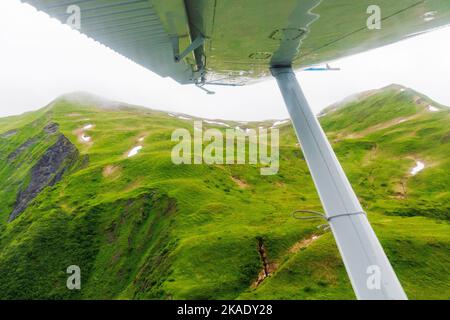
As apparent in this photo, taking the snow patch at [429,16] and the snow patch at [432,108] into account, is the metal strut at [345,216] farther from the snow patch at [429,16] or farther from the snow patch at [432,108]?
the snow patch at [432,108]

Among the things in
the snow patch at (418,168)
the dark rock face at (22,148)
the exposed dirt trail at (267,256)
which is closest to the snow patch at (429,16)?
the exposed dirt trail at (267,256)

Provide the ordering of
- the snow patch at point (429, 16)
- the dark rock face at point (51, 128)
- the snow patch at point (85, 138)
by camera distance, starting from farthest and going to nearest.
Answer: the dark rock face at point (51, 128)
the snow patch at point (85, 138)
the snow patch at point (429, 16)

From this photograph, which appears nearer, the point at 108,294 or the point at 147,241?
the point at 108,294

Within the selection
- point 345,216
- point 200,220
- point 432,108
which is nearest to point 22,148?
point 200,220

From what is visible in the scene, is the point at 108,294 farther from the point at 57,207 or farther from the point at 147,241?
the point at 57,207

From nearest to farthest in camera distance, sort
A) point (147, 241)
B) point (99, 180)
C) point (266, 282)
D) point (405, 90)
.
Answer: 1. point (266, 282)
2. point (147, 241)
3. point (99, 180)
4. point (405, 90)
